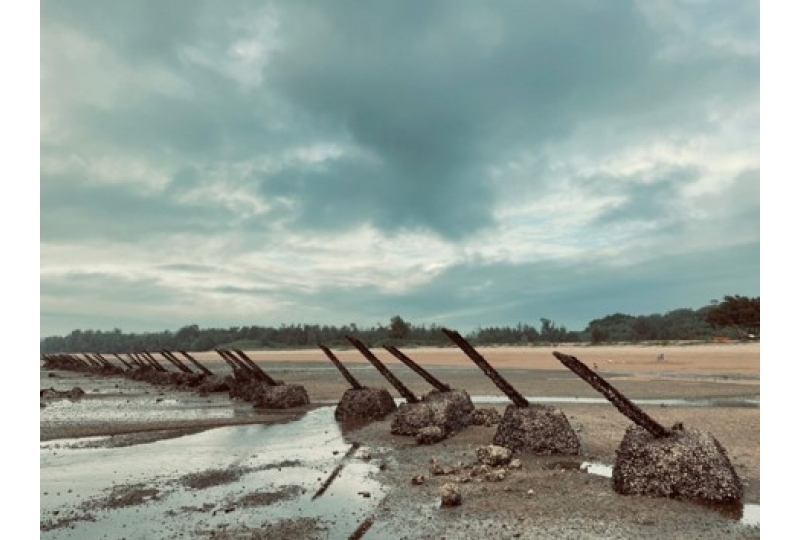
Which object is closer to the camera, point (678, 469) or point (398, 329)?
point (678, 469)

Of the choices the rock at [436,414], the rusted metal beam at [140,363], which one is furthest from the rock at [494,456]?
the rusted metal beam at [140,363]

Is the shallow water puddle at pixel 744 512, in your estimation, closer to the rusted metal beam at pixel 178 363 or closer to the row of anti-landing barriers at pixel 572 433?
the row of anti-landing barriers at pixel 572 433

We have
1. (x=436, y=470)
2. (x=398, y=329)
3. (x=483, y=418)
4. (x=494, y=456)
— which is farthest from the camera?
(x=398, y=329)

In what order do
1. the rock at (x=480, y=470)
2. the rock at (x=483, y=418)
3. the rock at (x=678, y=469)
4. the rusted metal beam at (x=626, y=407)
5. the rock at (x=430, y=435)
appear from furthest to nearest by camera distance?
the rock at (x=483, y=418) < the rock at (x=430, y=435) < the rock at (x=480, y=470) < the rusted metal beam at (x=626, y=407) < the rock at (x=678, y=469)

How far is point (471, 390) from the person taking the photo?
26.9 meters

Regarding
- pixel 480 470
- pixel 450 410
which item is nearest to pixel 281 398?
pixel 450 410

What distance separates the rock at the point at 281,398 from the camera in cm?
2208

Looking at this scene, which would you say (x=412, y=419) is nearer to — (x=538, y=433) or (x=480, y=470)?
(x=538, y=433)

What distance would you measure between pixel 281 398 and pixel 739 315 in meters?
73.3

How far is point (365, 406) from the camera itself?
695 inches

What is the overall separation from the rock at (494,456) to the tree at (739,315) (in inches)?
2969

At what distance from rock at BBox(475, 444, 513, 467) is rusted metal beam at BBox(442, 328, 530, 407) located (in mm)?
1382
